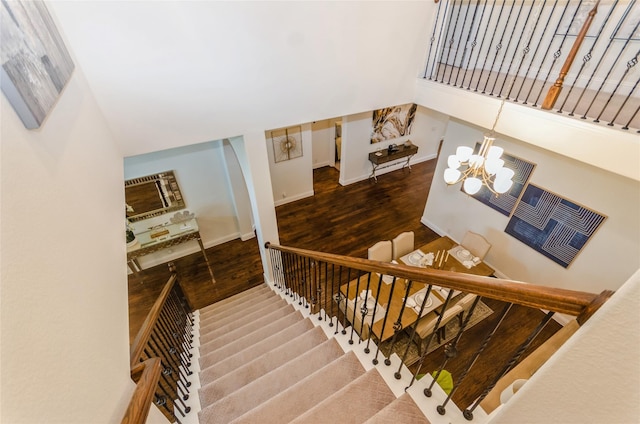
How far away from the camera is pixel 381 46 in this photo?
3416 mm

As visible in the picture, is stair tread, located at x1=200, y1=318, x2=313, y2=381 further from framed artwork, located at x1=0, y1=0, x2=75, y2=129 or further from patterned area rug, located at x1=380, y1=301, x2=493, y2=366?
framed artwork, located at x1=0, y1=0, x2=75, y2=129

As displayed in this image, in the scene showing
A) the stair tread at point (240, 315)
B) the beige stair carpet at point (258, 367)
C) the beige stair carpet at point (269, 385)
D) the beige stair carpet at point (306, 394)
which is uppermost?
the beige stair carpet at point (306, 394)

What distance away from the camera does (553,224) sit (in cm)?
406

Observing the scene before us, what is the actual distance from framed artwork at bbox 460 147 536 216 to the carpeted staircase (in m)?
3.27

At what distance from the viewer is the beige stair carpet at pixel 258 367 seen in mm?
2164

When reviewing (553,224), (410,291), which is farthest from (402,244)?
(553,224)

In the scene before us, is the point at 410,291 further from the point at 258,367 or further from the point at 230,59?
the point at 230,59

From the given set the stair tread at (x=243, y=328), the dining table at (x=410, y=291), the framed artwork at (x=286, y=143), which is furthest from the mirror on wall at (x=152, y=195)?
the dining table at (x=410, y=291)

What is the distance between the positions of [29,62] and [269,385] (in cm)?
229

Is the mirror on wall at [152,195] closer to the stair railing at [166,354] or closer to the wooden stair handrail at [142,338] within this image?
the stair railing at [166,354]

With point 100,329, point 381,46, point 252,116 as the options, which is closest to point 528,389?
point 100,329

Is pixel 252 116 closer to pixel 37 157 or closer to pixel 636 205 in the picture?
pixel 37 157

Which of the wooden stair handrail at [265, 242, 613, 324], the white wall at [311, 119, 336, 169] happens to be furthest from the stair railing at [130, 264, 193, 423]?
the white wall at [311, 119, 336, 169]

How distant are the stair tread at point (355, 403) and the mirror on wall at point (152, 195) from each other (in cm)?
436
